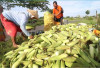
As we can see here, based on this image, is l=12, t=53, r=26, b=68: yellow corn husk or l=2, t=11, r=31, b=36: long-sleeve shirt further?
l=2, t=11, r=31, b=36: long-sleeve shirt

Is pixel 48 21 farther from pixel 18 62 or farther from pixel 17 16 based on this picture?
pixel 18 62

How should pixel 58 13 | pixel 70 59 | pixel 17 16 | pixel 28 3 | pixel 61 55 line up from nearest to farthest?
pixel 70 59, pixel 61 55, pixel 17 16, pixel 58 13, pixel 28 3

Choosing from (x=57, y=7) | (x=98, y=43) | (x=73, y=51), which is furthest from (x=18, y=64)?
(x=57, y=7)

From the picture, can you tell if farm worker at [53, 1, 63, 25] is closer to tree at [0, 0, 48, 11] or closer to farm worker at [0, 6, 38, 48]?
farm worker at [0, 6, 38, 48]

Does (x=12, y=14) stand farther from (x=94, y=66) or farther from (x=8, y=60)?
(x=94, y=66)

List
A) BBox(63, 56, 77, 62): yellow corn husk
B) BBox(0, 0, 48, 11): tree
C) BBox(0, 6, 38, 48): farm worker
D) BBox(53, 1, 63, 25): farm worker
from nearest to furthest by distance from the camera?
BBox(63, 56, 77, 62): yellow corn husk → BBox(0, 6, 38, 48): farm worker → BBox(53, 1, 63, 25): farm worker → BBox(0, 0, 48, 11): tree

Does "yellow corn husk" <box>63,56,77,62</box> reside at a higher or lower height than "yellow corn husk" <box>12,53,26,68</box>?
higher

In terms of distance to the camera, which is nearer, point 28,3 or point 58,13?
point 58,13

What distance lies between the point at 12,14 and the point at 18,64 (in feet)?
5.87

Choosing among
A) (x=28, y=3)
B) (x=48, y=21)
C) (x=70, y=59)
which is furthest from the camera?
(x=28, y=3)

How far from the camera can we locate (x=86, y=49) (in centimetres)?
192

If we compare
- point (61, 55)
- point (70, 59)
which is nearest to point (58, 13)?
point (61, 55)

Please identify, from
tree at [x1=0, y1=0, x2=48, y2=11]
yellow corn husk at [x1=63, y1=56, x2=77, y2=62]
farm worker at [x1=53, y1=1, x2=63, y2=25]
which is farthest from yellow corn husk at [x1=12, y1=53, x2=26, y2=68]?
tree at [x1=0, y1=0, x2=48, y2=11]

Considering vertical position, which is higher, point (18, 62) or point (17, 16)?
point (17, 16)
